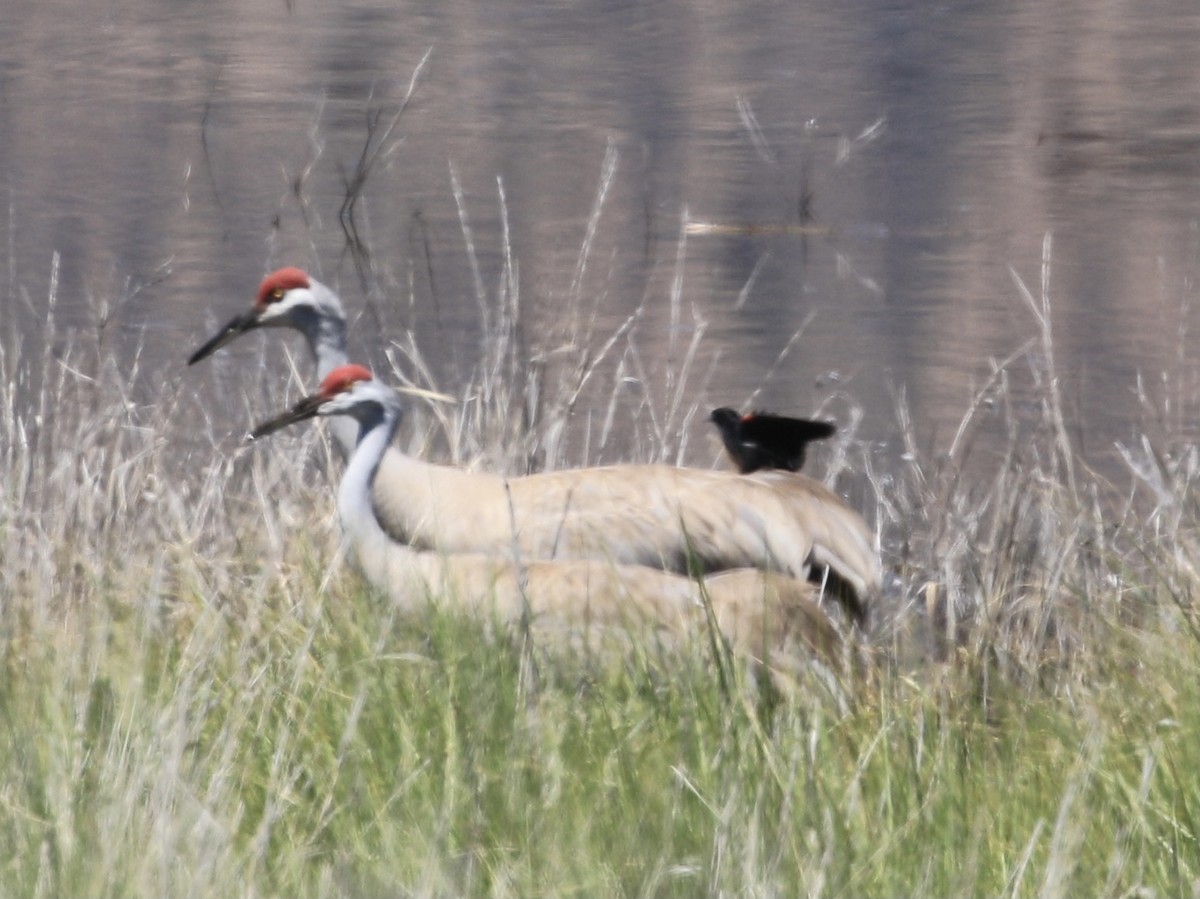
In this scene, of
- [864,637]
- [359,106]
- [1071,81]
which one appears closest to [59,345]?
[864,637]

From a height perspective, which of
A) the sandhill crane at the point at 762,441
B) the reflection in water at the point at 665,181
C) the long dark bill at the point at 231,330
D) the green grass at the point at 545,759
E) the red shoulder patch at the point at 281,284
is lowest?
the reflection in water at the point at 665,181

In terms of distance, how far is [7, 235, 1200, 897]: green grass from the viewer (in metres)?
2.45

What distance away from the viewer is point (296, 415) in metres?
4.44

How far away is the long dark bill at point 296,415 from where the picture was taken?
443cm

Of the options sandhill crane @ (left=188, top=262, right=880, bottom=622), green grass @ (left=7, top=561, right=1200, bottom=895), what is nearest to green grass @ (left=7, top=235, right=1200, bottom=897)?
green grass @ (left=7, top=561, right=1200, bottom=895)

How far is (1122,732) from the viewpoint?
120 inches

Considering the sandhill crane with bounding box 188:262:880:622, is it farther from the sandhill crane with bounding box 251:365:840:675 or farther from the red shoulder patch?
the red shoulder patch

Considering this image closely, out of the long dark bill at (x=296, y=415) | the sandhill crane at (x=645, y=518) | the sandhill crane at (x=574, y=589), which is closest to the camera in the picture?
the sandhill crane at (x=574, y=589)

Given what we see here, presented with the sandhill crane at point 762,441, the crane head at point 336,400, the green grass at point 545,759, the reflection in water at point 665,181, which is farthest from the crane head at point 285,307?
the green grass at point 545,759

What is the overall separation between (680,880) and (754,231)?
42.0 feet

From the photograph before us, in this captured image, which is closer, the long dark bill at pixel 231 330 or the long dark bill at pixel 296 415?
the long dark bill at pixel 296 415

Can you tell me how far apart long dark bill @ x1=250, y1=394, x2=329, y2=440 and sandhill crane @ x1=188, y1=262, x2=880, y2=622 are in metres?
0.18

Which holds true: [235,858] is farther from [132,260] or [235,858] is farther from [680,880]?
[132,260]

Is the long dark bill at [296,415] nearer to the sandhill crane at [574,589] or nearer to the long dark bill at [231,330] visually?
the sandhill crane at [574,589]
